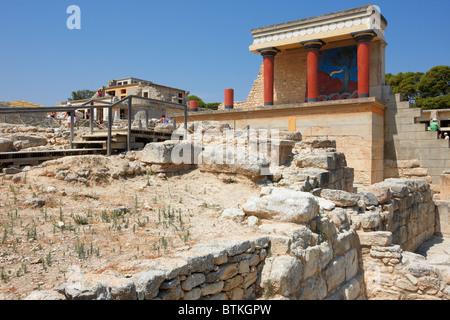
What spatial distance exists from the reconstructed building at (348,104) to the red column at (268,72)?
1.7 inches

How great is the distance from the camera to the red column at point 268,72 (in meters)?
15.2

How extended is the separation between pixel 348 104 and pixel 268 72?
15.8 feet

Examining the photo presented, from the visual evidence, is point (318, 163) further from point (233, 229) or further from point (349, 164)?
point (349, 164)

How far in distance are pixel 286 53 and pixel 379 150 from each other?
22.3 feet

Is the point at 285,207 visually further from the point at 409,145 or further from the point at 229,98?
the point at 229,98

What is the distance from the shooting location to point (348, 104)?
11.6 m

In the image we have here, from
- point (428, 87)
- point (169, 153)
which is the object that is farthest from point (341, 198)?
point (428, 87)

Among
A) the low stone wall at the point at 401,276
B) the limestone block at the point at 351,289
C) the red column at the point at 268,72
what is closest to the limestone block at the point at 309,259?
the limestone block at the point at 351,289

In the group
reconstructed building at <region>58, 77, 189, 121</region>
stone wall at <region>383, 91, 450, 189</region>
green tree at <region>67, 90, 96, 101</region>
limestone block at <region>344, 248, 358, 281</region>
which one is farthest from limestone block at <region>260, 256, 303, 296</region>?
green tree at <region>67, 90, 96, 101</region>

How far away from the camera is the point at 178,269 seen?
2.95 meters

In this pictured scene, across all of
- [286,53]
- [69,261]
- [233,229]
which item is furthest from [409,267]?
[286,53]

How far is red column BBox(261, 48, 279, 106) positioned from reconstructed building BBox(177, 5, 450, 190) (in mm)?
43

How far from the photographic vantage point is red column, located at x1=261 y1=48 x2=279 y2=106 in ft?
50.0

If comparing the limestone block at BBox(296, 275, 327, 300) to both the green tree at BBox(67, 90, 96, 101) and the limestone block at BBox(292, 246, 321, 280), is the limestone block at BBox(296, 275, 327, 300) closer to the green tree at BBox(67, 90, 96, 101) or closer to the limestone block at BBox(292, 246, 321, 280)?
the limestone block at BBox(292, 246, 321, 280)
